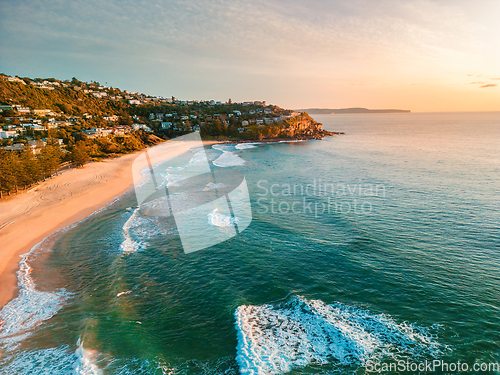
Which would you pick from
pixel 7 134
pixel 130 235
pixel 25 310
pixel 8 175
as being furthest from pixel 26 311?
pixel 7 134

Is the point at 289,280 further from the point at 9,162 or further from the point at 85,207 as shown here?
the point at 9,162

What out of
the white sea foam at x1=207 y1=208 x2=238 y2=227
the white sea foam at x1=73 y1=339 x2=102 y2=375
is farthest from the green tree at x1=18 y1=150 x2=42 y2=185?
the white sea foam at x1=73 y1=339 x2=102 y2=375

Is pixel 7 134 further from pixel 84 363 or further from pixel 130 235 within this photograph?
pixel 84 363

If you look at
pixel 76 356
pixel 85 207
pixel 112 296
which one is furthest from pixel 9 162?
pixel 76 356

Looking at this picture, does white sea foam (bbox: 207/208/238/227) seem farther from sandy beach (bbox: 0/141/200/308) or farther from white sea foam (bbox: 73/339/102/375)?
white sea foam (bbox: 73/339/102/375)

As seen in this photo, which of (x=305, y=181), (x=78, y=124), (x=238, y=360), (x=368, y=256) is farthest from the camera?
(x=78, y=124)

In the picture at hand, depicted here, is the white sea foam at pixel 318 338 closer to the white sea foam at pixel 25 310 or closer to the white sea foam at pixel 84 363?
the white sea foam at pixel 84 363

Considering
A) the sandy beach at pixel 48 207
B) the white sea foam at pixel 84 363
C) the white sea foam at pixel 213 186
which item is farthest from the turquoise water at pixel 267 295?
the white sea foam at pixel 213 186
